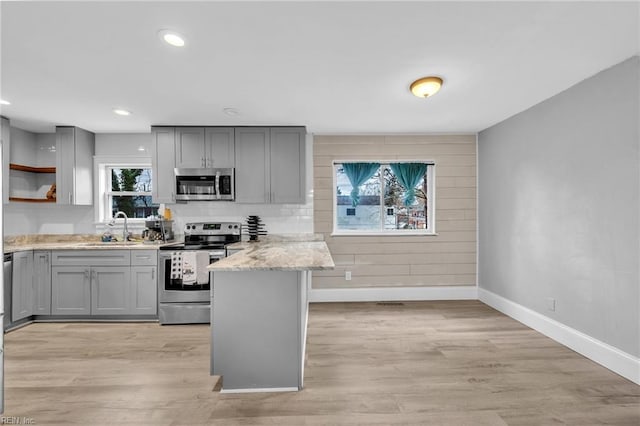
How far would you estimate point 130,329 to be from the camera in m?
3.42

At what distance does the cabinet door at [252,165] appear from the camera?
402 cm

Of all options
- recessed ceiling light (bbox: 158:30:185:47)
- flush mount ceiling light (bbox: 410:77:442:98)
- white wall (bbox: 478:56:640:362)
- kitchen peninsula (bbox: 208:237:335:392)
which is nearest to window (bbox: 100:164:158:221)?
recessed ceiling light (bbox: 158:30:185:47)

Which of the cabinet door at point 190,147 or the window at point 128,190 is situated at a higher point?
the cabinet door at point 190,147

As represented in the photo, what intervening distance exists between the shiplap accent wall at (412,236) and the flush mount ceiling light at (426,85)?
5.54 feet

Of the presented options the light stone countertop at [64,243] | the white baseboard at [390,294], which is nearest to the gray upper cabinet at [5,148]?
the light stone countertop at [64,243]

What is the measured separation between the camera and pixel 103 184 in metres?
4.36

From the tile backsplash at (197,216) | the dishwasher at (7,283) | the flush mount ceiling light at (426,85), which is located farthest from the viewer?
the tile backsplash at (197,216)

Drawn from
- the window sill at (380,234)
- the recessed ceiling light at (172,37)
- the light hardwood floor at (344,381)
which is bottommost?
the light hardwood floor at (344,381)

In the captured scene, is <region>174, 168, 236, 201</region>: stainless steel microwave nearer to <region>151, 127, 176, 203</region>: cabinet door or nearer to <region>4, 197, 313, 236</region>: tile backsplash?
<region>151, 127, 176, 203</region>: cabinet door

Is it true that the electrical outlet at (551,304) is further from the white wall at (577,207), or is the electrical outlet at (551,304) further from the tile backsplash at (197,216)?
the tile backsplash at (197,216)

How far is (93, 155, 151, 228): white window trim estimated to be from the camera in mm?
4301

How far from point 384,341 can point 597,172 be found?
2.36m

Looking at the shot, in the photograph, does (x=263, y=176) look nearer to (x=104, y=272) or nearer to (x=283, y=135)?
(x=283, y=135)

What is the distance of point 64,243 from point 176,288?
71.7 inches
